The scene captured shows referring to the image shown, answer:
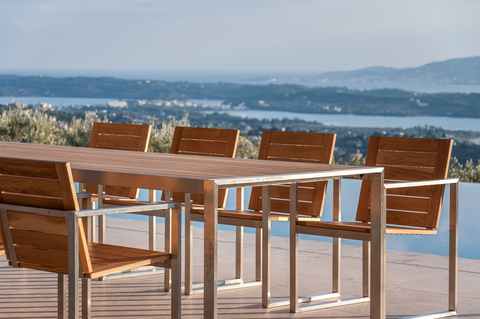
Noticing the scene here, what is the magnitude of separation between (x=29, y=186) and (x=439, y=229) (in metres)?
4.46

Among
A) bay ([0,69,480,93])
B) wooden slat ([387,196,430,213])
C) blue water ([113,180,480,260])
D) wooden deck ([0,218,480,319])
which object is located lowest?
blue water ([113,180,480,260])

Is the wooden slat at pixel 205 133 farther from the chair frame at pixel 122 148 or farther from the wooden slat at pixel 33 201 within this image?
the wooden slat at pixel 33 201

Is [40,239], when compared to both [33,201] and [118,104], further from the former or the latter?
[118,104]

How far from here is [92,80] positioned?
541 inches

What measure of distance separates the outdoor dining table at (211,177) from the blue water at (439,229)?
8.25 feet

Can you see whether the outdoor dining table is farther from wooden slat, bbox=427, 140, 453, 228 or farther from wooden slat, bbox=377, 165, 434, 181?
wooden slat, bbox=377, 165, 434, 181

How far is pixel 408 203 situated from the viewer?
10.9 ft

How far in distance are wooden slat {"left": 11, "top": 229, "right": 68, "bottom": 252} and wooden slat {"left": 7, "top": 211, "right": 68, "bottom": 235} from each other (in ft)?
0.06

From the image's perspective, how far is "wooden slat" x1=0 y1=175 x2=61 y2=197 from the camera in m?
2.16

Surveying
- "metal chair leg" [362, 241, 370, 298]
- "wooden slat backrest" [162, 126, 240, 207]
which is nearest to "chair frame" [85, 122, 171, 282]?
"wooden slat backrest" [162, 126, 240, 207]

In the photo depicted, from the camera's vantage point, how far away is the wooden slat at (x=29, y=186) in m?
2.16

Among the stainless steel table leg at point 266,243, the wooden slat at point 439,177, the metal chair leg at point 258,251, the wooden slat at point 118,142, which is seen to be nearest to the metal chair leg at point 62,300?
the stainless steel table leg at point 266,243

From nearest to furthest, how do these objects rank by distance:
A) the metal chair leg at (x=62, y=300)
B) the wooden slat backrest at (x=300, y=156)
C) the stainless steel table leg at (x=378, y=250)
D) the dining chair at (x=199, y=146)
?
the metal chair leg at (x=62, y=300)
the stainless steel table leg at (x=378, y=250)
the wooden slat backrest at (x=300, y=156)
the dining chair at (x=199, y=146)

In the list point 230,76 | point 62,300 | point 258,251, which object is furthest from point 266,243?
point 230,76
